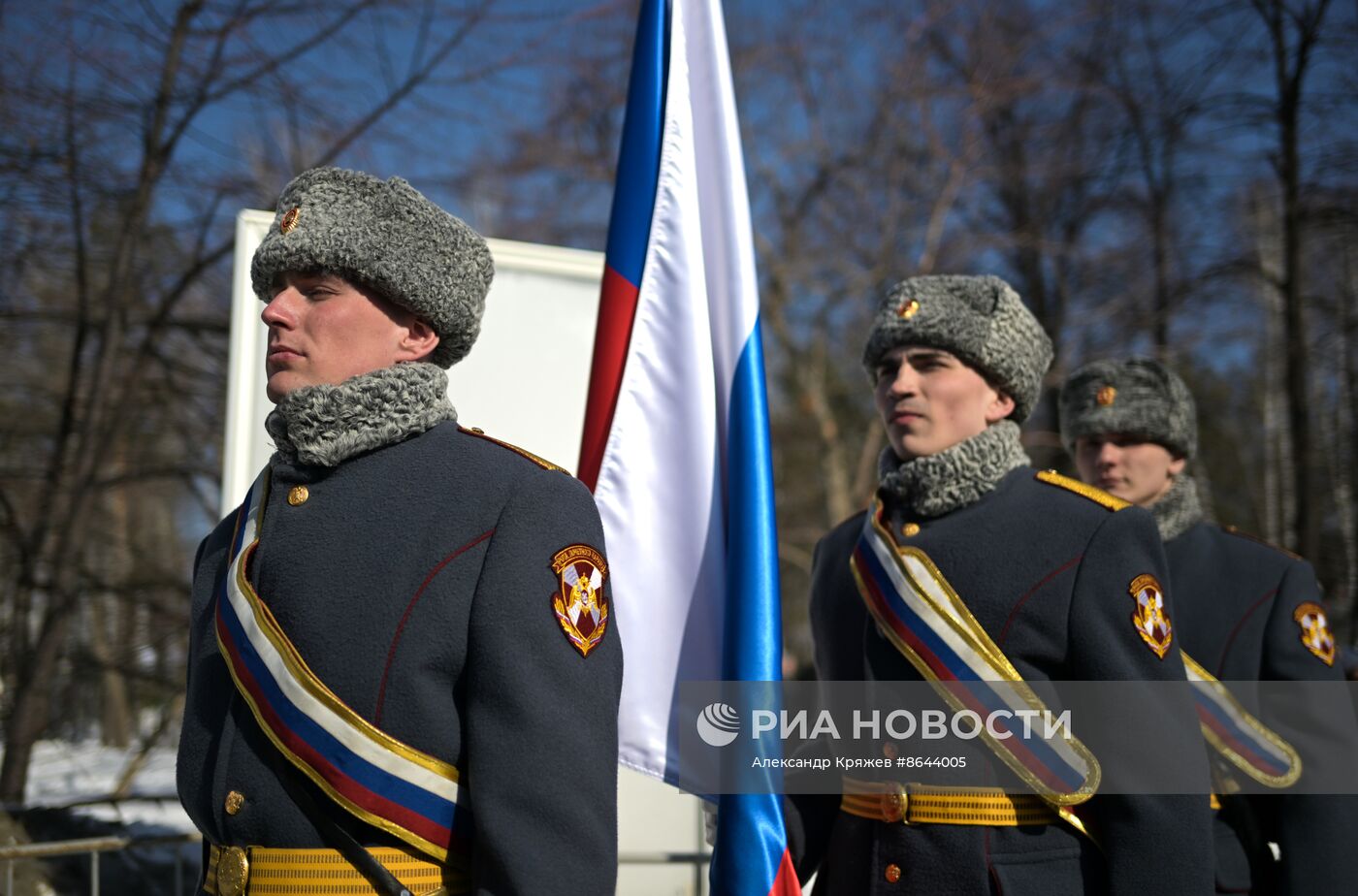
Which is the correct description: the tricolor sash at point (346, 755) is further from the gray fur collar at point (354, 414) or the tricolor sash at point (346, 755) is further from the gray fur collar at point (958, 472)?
the gray fur collar at point (958, 472)

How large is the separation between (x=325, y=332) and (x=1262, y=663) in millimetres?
2593

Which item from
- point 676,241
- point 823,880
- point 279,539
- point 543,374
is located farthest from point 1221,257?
point 279,539

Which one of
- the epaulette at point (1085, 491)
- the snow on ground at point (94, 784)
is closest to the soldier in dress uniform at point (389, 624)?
the epaulette at point (1085, 491)

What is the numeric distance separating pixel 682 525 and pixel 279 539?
1095 mm

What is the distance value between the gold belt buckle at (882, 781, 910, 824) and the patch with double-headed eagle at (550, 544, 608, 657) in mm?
847

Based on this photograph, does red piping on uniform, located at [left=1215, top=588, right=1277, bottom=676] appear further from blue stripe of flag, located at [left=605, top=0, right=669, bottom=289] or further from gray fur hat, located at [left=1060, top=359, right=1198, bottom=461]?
blue stripe of flag, located at [left=605, top=0, right=669, bottom=289]

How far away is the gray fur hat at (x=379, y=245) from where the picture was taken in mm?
2066

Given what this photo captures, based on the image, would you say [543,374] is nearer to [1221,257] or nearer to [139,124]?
[139,124]

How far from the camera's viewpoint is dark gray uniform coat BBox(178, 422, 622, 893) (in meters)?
1.80

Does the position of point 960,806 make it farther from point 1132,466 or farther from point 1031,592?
point 1132,466

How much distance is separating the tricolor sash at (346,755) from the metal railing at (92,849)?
6.62 feet

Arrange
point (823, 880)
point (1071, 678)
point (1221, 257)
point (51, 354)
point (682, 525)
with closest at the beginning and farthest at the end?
point (1071, 678) < point (823, 880) < point (682, 525) < point (51, 354) < point (1221, 257)

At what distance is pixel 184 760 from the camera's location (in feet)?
6.63

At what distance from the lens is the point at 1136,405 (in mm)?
3791
